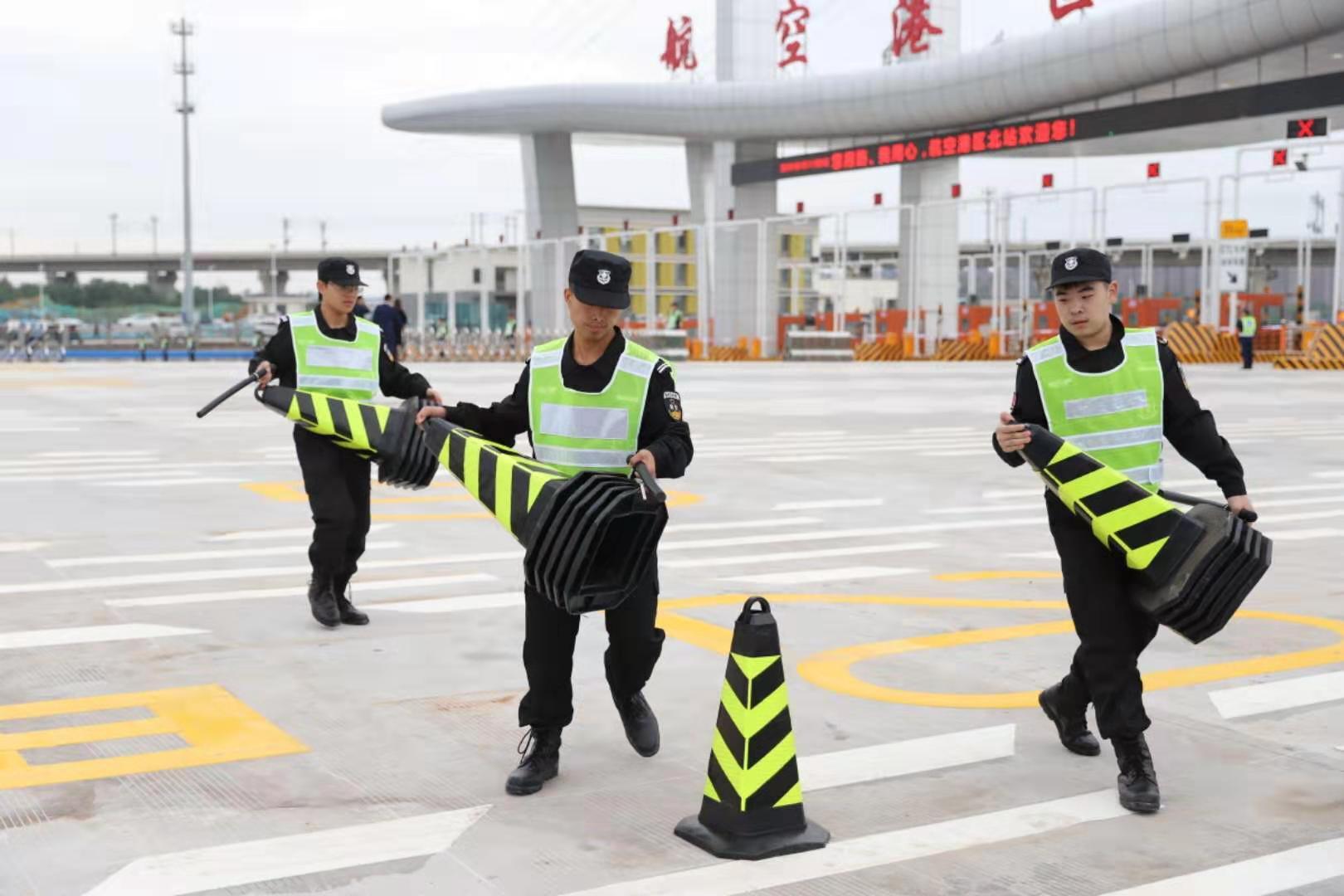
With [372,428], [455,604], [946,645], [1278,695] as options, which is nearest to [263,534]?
[455,604]

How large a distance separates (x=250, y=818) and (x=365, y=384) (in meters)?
3.60

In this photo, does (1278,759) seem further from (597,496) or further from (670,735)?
(597,496)

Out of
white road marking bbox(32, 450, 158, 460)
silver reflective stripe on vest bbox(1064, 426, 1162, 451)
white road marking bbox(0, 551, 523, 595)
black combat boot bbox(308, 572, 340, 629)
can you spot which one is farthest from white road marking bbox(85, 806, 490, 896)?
white road marking bbox(32, 450, 158, 460)

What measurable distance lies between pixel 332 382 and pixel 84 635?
1.77m

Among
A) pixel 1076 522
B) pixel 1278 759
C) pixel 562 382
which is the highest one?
pixel 562 382

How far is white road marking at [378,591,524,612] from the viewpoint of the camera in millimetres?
8516

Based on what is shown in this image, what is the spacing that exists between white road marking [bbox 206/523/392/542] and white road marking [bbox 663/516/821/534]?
223 centimetres

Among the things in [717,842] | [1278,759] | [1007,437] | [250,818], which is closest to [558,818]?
[717,842]

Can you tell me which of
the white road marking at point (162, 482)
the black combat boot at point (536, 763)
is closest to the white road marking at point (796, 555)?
the black combat boot at point (536, 763)

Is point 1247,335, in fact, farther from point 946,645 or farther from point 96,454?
point 946,645

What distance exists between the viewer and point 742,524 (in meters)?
11.9

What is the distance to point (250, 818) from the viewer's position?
4926mm

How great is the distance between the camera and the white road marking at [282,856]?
4340 millimetres

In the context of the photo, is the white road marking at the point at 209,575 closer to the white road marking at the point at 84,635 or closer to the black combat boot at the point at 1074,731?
the white road marking at the point at 84,635
